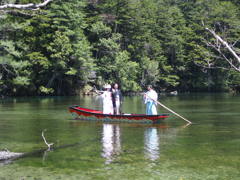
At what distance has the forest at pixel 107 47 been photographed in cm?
5516

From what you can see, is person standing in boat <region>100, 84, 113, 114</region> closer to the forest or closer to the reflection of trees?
the reflection of trees

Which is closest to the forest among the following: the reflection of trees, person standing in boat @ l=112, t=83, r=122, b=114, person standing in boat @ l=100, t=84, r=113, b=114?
person standing in boat @ l=112, t=83, r=122, b=114

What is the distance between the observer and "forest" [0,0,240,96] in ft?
181

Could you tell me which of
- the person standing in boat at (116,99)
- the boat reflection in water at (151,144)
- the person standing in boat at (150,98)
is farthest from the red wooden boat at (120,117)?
the boat reflection in water at (151,144)

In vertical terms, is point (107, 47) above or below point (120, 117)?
above

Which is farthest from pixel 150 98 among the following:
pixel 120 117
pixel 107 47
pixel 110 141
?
pixel 107 47

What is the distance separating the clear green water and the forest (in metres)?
19.6

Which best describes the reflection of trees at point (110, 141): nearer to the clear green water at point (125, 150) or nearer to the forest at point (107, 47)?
the clear green water at point (125, 150)

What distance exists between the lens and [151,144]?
18.5 meters

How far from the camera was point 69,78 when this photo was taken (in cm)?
6275

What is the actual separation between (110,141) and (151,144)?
191 cm

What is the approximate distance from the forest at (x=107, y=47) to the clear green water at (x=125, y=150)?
19608mm

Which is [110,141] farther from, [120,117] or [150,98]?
[150,98]

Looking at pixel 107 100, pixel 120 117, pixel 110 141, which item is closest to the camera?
pixel 110 141
